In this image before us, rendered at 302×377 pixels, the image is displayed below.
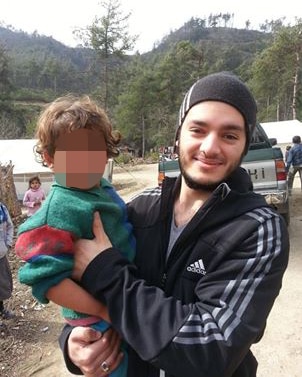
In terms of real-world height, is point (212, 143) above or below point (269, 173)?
above

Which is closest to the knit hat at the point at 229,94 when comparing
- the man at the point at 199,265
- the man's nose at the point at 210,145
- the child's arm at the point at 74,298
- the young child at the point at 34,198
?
the man at the point at 199,265

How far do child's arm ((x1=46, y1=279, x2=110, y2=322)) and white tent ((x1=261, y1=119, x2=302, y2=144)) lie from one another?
15.8 m

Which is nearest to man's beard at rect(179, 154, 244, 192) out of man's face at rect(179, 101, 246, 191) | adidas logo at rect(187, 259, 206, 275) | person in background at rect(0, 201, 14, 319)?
man's face at rect(179, 101, 246, 191)

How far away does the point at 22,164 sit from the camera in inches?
632

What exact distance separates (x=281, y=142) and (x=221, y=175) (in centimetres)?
1550

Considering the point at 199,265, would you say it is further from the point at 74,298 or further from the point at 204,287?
the point at 74,298

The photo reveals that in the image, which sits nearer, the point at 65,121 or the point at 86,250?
the point at 86,250

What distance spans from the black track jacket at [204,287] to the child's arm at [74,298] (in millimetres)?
34

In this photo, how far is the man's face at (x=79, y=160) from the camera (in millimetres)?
1301

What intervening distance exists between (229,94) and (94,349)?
3.14ft

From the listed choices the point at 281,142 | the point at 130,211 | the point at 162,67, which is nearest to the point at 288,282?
the point at 130,211

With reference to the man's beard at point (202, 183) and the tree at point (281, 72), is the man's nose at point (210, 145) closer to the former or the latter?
the man's beard at point (202, 183)

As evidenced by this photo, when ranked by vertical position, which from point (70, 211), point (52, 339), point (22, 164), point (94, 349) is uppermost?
point (70, 211)

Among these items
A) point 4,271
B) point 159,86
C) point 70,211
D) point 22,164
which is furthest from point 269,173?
point 159,86
